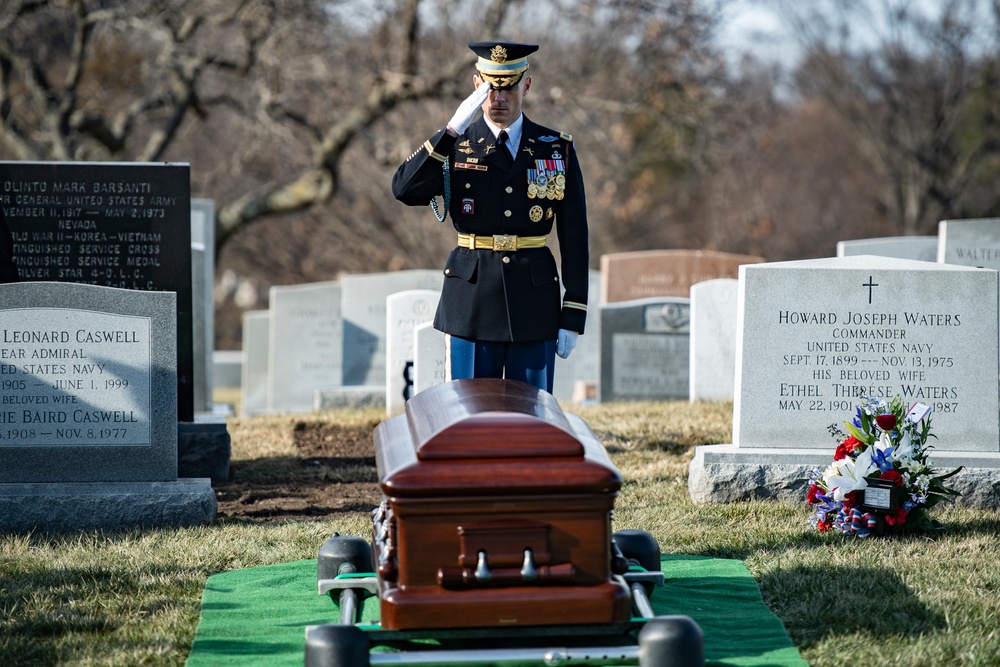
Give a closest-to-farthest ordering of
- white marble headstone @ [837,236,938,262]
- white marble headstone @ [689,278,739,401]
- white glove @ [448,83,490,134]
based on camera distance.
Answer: white glove @ [448,83,490,134] < white marble headstone @ [689,278,739,401] < white marble headstone @ [837,236,938,262]

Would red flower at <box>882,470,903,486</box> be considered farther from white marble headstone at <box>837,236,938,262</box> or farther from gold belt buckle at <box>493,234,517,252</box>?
white marble headstone at <box>837,236,938,262</box>

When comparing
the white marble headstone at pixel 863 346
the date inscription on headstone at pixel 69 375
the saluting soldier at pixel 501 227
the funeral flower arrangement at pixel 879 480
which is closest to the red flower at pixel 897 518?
the funeral flower arrangement at pixel 879 480

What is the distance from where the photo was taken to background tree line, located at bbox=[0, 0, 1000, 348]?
14922mm

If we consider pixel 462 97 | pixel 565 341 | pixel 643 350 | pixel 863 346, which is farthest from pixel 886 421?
pixel 462 97

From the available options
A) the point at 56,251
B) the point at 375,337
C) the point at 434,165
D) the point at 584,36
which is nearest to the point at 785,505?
the point at 434,165

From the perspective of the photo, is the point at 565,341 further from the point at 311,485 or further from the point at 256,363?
the point at 256,363

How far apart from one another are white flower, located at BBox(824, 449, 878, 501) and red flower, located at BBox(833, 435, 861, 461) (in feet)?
0.19

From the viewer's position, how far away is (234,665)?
12.4ft

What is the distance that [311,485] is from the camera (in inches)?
263

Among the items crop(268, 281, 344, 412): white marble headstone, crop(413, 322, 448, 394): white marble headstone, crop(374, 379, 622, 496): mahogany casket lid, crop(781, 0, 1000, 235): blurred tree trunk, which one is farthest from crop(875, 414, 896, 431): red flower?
crop(781, 0, 1000, 235): blurred tree trunk

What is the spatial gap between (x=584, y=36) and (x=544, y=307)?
1550 centimetres

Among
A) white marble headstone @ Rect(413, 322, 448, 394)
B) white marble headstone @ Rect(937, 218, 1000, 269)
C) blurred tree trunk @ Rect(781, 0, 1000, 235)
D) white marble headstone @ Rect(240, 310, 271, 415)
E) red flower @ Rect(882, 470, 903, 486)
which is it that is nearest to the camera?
red flower @ Rect(882, 470, 903, 486)

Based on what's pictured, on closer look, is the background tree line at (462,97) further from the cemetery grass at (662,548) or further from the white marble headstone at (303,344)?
the cemetery grass at (662,548)

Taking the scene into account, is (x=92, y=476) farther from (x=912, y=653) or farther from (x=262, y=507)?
(x=912, y=653)
